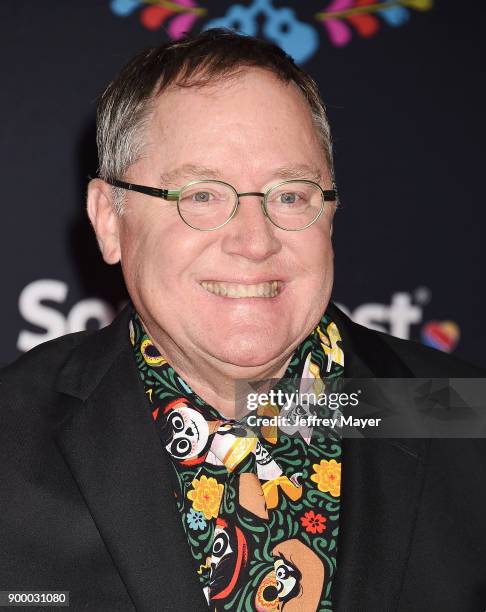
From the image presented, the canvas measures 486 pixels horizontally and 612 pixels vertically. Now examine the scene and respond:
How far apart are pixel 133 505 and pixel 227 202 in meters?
0.67

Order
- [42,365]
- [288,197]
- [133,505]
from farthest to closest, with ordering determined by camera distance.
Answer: [42,365] → [288,197] → [133,505]

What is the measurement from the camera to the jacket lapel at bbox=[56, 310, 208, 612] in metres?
1.65

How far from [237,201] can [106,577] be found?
0.84 meters

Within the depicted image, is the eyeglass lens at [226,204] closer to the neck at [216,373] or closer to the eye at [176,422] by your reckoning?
the neck at [216,373]

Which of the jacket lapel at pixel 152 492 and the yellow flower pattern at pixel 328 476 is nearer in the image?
the jacket lapel at pixel 152 492

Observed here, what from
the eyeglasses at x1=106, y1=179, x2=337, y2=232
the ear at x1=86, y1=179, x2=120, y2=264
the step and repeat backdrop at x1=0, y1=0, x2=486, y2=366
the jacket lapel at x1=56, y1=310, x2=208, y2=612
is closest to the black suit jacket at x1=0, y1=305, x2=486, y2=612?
the jacket lapel at x1=56, y1=310, x2=208, y2=612

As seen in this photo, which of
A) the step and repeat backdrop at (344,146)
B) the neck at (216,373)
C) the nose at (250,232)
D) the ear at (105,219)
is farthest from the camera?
the step and repeat backdrop at (344,146)

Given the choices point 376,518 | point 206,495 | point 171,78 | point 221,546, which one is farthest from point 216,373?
point 171,78

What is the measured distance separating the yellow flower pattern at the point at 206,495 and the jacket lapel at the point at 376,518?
28 centimetres

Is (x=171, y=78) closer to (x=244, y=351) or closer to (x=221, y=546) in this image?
(x=244, y=351)

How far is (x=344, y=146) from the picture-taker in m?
3.49

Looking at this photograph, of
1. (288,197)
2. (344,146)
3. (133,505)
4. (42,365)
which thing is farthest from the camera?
(344,146)

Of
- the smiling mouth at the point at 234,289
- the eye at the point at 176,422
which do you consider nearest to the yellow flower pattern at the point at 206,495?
the eye at the point at 176,422

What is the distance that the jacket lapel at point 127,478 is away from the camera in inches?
65.1
